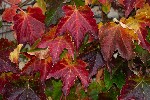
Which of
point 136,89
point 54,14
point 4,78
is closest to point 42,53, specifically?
point 54,14

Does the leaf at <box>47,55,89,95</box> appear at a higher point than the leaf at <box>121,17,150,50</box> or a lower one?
lower

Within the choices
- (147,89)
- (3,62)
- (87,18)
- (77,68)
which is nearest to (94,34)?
(87,18)

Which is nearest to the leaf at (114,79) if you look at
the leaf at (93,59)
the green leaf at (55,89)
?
the leaf at (93,59)

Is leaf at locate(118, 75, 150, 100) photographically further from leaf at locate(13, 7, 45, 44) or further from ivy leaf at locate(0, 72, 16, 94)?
ivy leaf at locate(0, 72, 16, 94)

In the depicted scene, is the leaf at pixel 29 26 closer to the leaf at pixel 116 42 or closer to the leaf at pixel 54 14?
the leaf at pixel 54 14

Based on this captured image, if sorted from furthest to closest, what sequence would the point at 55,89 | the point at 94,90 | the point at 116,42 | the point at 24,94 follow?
1. the point at 94,90
2. the point at 55,89
3. the point at 24,94
4. the point at 116,42

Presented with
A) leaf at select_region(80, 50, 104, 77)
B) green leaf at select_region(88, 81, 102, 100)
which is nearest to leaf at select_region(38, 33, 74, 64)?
leaf at select_region(80, 50, 104, 77)

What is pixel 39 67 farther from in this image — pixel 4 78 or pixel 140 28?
pixel 140 28
